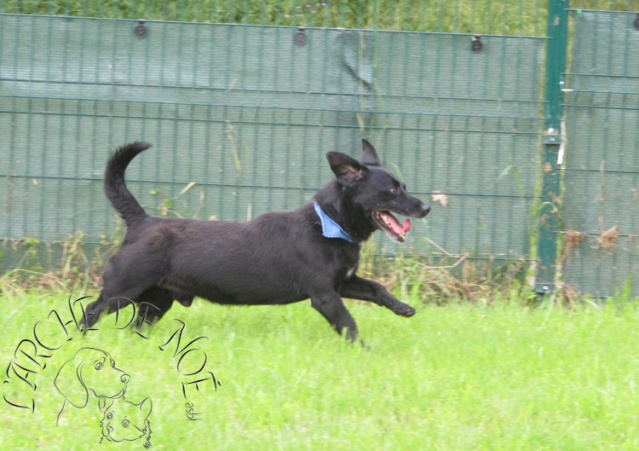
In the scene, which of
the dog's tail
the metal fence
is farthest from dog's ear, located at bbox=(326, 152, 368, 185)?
the metal fence

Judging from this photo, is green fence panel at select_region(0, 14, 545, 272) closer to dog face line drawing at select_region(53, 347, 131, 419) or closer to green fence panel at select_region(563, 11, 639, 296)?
green fence panel at select_region(563, 11, 639, 296)

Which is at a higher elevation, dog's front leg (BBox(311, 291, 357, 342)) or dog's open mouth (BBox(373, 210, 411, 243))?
dog's open mouth (BBox(373, 210, 411, 243))

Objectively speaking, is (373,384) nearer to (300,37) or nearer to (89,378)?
(89,378)

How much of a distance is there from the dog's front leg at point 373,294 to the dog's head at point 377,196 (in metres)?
0.36

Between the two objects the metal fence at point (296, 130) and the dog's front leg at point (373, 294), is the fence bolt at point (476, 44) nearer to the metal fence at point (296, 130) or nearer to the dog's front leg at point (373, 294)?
the metal fence at point (296, 130)

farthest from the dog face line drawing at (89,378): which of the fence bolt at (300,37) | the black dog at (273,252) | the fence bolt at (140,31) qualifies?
the fence bolt at (300,37)

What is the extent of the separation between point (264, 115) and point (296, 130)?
12.0 inches

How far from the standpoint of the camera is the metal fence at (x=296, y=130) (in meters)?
7.23

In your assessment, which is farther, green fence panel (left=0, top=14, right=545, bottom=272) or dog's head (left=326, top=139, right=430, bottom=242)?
green fence panel (left=0, top=14, right=545, bottom=272)

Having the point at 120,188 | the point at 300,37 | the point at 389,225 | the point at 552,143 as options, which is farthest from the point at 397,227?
the point at 300,37

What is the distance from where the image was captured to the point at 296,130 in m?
7.34

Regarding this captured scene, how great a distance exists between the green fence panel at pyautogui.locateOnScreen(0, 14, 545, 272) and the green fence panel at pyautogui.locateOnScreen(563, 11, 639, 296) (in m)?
0.37

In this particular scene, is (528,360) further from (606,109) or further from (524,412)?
(606,109)

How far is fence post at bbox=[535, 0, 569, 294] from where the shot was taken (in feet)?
23.3
